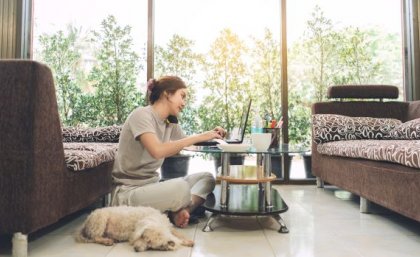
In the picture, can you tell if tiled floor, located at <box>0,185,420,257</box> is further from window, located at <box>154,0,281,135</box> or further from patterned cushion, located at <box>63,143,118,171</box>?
window, located at <box>154,0,281,135</box>

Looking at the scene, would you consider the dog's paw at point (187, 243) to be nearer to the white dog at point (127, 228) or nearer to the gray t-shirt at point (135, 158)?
the white dog at point (127, 228)

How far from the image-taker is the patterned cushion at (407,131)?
106 inches

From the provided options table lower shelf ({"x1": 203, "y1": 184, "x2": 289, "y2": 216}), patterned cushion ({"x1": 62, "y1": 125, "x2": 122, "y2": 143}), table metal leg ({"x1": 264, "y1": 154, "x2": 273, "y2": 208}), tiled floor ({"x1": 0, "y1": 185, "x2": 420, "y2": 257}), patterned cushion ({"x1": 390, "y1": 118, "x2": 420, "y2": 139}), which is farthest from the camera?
patterned cushion ({"x1": 62, "y1": 125, "x2": 122, "y2": 143})

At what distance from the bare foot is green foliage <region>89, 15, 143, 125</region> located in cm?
209

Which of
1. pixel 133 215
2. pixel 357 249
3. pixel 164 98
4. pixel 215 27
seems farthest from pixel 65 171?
pixel 215 27

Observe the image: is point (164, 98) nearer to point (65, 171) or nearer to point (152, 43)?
point (65, 171)

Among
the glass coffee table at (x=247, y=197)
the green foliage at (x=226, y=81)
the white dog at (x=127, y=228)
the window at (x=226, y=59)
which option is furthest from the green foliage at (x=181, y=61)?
the white dog at (x=127, y=228)

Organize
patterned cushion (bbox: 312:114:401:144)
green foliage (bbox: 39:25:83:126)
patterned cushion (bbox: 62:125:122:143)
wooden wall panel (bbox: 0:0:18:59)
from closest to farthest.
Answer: patterned cushion (bbox: 312:114:401:144) → patterned cushion (bbox: 62:125:122:143) → wooden wall panel (bbox: 0:0:18:59) → green foliage (bbox: 39:25:83:126)

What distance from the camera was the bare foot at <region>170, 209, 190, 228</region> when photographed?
1952 millimetres

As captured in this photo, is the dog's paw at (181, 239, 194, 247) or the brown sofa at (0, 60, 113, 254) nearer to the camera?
the brown sofa at (0, 60, 113, 254)

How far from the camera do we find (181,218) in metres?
1.95

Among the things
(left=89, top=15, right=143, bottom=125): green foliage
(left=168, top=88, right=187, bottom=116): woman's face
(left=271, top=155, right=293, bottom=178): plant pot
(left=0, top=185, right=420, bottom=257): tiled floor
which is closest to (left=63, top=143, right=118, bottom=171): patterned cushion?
(left=0, top=185, right=420, bottom=257): tiled floor

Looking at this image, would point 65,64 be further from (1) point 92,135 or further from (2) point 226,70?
(2) point 226,70

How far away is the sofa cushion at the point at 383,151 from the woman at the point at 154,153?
0.90 metres
